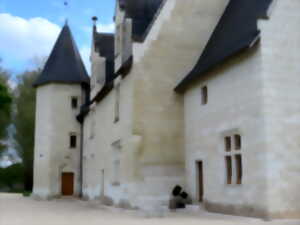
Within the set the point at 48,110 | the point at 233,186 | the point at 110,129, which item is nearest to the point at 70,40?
the point at 48,110

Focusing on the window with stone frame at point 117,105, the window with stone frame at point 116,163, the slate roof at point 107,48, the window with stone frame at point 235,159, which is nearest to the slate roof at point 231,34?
the window with stone frame at point 235,159

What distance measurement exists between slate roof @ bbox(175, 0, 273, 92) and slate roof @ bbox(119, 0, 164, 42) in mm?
2812

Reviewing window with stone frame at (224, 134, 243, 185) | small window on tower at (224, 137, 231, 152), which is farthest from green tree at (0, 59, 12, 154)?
window with stone frame at (224, 134, 243, 185)

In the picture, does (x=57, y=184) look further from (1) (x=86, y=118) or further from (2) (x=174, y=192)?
(2) (x=174, y=192)

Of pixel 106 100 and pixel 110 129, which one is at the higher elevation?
pixel 106 100

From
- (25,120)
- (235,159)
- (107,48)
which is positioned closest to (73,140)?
(107,48)

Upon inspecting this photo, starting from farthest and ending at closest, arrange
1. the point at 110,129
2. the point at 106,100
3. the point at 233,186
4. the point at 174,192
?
the point at 106,100, the point at 110,129, the point at 174,192, the point at 233,186

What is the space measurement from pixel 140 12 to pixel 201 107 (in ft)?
19.7

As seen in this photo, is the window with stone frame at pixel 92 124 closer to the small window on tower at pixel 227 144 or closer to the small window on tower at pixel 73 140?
the small window on tower at pixel 73 140

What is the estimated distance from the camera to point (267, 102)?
525 inches

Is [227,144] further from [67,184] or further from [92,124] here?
[67,184]

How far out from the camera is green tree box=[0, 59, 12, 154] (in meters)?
33.8

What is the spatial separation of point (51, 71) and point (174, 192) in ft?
59.2

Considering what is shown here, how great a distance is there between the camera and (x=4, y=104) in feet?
112
